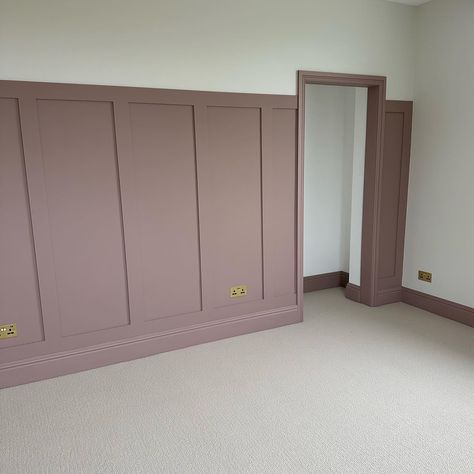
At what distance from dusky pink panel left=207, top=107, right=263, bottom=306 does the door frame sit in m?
0.41

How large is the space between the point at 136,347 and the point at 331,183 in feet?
9.07

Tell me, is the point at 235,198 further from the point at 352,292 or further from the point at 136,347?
the point at 352,292

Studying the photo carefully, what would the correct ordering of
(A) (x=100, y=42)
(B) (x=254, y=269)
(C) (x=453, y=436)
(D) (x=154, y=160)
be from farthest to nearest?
(B) (x=254, y=269), (D) (x=154, y=160), (A) (x=100, y=42), (C) (x=453, y=436)

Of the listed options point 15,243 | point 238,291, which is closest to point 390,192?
point 238,291

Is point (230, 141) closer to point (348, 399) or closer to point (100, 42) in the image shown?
point (100, 42)

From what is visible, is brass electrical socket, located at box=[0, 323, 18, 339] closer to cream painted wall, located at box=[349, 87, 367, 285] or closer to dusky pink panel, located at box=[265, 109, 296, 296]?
dusky pink panel, located at box=[265, 109, 296, 296]

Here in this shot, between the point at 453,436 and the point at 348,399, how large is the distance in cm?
61

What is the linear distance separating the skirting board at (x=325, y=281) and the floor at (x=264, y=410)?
1175 mm

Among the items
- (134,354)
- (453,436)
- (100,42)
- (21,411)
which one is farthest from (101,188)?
(453,436)

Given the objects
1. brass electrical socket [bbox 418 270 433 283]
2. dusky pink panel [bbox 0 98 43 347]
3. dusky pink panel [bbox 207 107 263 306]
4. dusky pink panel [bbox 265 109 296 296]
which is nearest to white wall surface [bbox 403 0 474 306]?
brass electrical socket [bbox 418 270 433 283]

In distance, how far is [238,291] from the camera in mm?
3604

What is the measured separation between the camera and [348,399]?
8.71 feet

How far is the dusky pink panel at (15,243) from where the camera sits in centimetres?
266

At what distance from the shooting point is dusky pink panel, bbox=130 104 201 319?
3.06 meters
